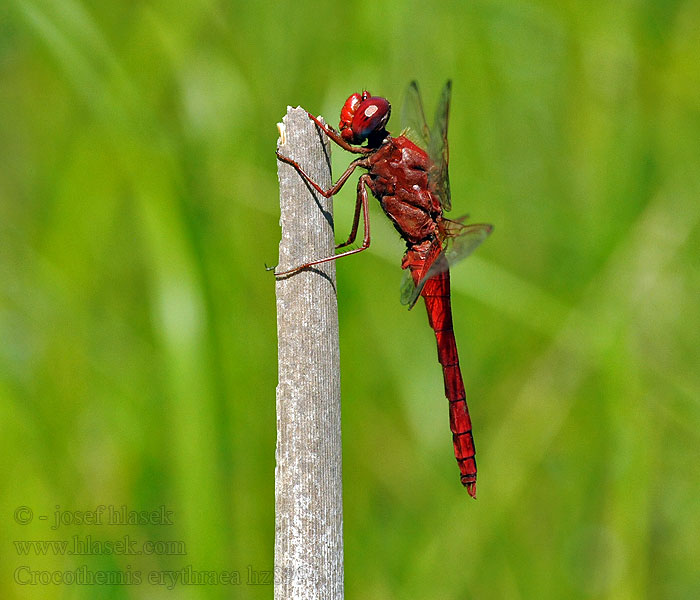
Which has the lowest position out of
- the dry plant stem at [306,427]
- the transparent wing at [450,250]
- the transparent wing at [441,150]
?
the dry plant stem at [306,427]

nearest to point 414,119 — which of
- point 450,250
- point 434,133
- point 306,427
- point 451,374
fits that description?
point 434,133

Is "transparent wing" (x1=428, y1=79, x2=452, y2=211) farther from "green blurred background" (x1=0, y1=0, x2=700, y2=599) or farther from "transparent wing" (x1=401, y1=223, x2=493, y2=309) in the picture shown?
"green blurred background" (x1=0, y1=0, x2=700, y2=599)

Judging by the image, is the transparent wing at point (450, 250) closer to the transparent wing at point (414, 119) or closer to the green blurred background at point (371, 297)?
the transparent wing at point (414, 119)

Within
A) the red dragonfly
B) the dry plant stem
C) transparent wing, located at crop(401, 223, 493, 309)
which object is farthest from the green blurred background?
the dry plant stem

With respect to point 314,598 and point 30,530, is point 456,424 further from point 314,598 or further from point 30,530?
point 30,530

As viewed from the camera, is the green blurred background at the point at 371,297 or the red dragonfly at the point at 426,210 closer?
the red dragonfly at the point at 426,210

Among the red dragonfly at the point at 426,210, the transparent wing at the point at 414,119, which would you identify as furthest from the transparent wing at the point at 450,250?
the transparent wing at the point at 414,119

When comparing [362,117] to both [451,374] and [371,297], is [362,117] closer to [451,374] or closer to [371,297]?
[451,374]
